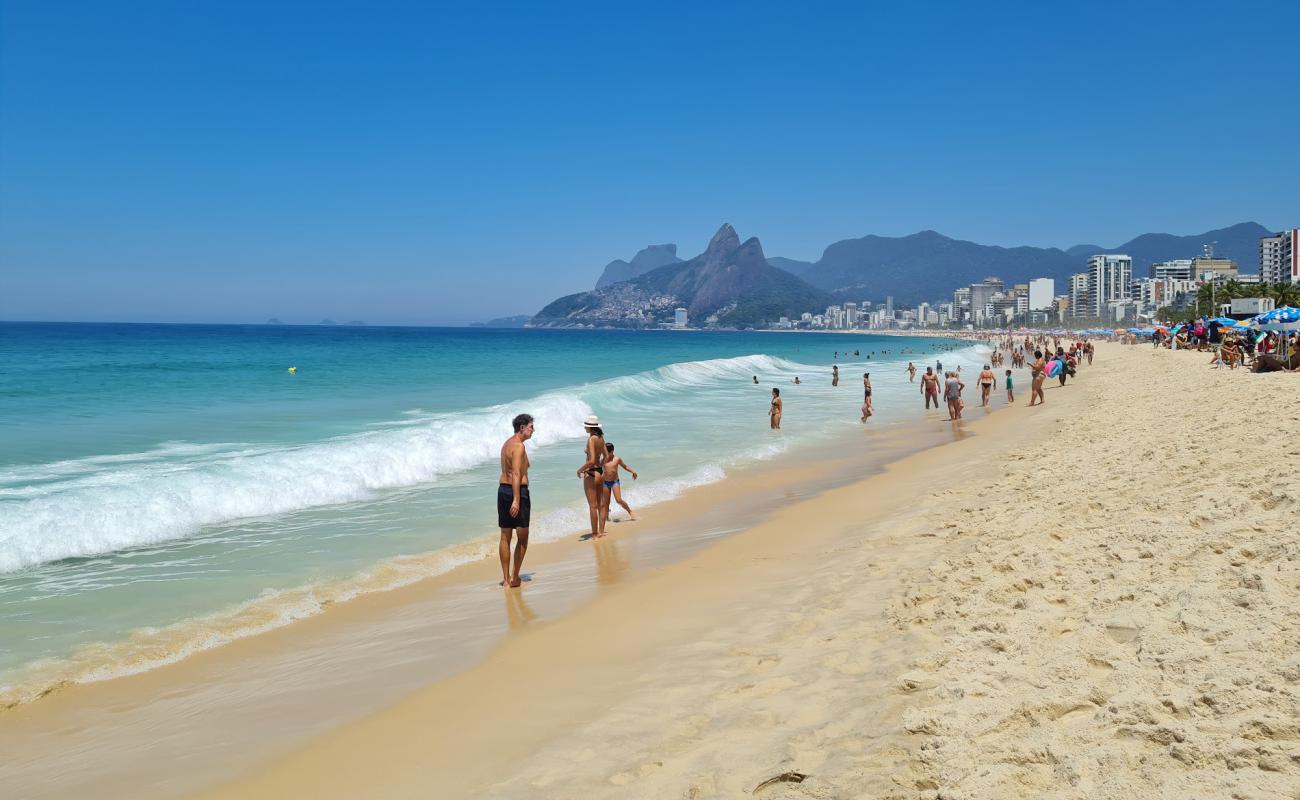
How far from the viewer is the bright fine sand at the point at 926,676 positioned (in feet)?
9.21

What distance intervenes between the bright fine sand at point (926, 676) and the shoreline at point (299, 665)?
301mm

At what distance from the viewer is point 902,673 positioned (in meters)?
3.83

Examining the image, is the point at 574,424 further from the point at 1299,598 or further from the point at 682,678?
the point at 1299,598

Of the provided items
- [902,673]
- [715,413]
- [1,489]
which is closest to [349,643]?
[902,673]

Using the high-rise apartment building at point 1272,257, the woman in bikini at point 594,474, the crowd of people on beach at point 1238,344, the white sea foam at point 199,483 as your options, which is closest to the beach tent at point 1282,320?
the crowd of people on beach at point 1238,344

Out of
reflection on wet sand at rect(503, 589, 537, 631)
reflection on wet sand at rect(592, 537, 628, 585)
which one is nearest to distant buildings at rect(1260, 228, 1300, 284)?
reflection on wet sand at rect(592, 537, 628, 585)

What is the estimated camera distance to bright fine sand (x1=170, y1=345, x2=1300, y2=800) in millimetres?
2809

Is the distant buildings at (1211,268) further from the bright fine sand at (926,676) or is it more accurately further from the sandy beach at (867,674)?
the bright fine sand at (926,676)

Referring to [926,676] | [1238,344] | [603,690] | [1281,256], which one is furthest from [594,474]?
[1281,256]

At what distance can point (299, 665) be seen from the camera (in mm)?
5293

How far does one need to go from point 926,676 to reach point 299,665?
426 centimetres

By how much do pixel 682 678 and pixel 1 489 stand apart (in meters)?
12.1

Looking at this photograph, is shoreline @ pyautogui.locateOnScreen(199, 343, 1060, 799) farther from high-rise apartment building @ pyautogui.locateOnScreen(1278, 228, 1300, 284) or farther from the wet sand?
high-rise apartment building @ pyautogui.locateOnScreen(1278, 228, 1300, 284)

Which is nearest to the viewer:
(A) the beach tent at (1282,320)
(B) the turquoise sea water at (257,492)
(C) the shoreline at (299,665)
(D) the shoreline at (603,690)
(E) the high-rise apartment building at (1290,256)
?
(D) the shoreline at (603,690)
